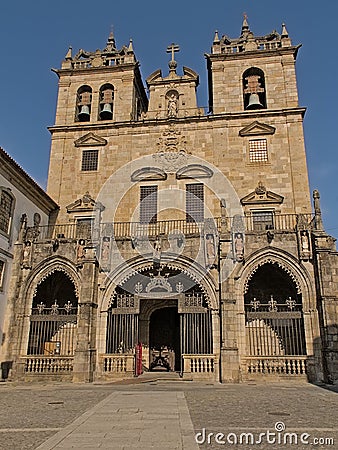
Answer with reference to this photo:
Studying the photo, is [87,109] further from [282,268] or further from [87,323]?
[282,268]

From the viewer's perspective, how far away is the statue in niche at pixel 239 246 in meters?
18.2

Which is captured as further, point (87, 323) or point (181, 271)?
point (181, 271)

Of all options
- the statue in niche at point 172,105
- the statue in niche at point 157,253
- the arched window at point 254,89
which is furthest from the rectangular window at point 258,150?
the statue in niche at point 157,253

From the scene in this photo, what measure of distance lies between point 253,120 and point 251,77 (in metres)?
3.54

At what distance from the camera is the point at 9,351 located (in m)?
18.3

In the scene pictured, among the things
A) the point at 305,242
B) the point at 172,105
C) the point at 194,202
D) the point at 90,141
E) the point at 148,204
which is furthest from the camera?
the point at 172,105

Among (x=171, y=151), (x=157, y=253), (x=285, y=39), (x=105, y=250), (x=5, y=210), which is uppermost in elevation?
(x=285, y=39)

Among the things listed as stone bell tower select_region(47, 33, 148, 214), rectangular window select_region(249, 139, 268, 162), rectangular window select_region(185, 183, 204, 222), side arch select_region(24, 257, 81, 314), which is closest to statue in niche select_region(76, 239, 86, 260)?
side arch select_region(24, 257, 81, 314)

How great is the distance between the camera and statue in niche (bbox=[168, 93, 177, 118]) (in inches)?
988

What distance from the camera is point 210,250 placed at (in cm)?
1850

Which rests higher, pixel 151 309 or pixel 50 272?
pixel 50 272

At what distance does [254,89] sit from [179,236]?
12030 mm

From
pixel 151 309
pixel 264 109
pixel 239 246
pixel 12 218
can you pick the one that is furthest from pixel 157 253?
pixel 264 109

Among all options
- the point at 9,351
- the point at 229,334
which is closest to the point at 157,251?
the point at 229,334
